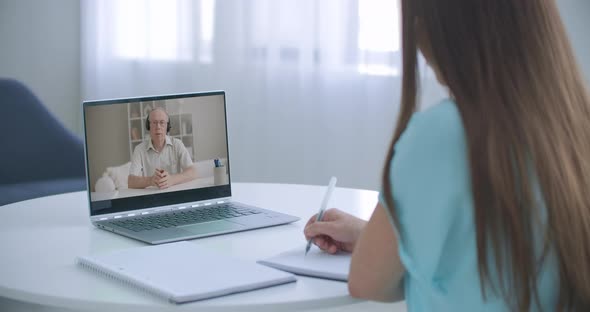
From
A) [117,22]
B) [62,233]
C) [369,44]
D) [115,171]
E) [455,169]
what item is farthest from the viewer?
[117,22]

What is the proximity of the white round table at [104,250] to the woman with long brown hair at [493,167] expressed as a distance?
213 millimetres

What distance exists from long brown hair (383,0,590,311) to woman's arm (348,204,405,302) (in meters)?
0.05

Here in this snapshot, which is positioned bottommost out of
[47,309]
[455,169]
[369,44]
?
[47,309]

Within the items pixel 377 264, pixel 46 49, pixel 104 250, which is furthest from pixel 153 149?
pixel 46 49

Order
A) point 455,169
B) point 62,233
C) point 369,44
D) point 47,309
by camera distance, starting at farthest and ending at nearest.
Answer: point 369,44 → point 62,233 → point 47,309 → point 455,169

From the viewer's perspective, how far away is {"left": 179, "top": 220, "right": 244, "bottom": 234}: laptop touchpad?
1620 millimetres

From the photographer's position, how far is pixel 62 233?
5.32 feet

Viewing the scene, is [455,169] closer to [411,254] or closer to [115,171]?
[411,254]

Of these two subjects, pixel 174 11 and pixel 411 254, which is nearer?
pixel 411 254

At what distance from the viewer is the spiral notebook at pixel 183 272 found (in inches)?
47.3

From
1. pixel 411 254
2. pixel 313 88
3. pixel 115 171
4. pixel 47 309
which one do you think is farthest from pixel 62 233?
pixel 313 88

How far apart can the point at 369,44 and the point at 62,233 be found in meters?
2.30

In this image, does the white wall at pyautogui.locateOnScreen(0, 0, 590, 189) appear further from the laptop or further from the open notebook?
the open notebook

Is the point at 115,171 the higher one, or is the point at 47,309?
the point at 115,171
